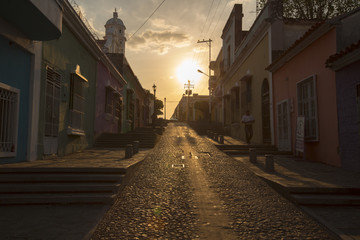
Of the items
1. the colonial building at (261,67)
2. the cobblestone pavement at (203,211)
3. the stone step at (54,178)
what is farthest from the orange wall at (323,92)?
the stone step at (54,178)

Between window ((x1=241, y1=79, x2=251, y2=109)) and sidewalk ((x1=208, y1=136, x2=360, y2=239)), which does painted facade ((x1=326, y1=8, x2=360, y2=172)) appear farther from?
window ((x1=241, y1=79, x2=251, y2=109))

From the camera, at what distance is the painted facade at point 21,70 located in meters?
6.00

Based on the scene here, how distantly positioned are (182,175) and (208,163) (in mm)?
1959

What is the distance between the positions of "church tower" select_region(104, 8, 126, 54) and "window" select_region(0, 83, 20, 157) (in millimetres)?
40380

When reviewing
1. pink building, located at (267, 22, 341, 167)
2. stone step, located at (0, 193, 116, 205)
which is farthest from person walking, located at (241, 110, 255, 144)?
stone step, located at (0, 193, 116, 205)

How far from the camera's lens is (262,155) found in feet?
34.5

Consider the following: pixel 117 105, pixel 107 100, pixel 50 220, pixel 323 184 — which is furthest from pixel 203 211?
pixel 117 105

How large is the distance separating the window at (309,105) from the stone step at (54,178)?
6.67 metres

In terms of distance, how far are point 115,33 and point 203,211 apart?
5020 centimetres

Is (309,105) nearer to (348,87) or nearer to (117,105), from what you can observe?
(348,87)

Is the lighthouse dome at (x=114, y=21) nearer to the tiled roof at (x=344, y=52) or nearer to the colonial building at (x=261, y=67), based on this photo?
the colonial building at (x=261, y=67)

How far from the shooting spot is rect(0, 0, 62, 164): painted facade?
600cm

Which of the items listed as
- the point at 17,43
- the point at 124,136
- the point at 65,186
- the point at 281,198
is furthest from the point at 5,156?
the point at 124,136

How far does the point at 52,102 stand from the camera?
8352 millimetres
